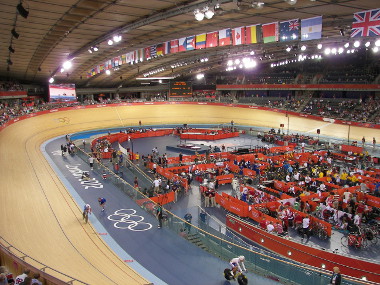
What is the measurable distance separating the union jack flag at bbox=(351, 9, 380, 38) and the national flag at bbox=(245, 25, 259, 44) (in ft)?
17.1

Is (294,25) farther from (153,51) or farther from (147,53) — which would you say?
(147,53)

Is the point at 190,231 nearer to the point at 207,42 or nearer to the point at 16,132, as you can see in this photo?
the point at 207,42

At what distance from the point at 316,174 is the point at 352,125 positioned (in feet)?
62.7

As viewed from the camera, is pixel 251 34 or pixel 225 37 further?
pixel 225 37

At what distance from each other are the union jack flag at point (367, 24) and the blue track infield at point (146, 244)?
11373 mm

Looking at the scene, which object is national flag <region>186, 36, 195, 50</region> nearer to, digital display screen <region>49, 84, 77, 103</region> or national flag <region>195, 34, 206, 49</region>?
national flag <region>195, 34, 206, 49</region>

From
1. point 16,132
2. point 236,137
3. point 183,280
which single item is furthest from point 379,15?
point 16,132

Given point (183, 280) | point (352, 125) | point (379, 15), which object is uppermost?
point (379, 15)

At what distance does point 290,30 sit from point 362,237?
10.4 meters

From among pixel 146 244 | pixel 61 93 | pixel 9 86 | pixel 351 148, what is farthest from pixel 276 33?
pixel 61 93

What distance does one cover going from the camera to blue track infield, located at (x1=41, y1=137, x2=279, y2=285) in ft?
33.8

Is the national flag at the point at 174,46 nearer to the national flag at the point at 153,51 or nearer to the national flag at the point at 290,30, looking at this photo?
the national flag at the point at 153,51

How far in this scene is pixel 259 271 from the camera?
1023 cm

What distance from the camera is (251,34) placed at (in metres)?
18.4
